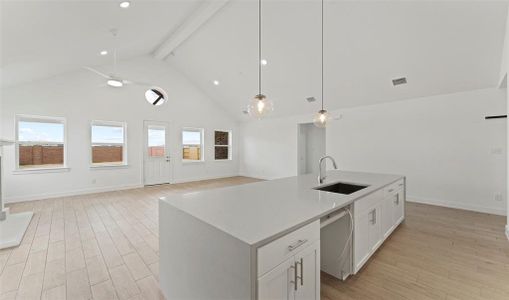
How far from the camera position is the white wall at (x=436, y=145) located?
3877mm

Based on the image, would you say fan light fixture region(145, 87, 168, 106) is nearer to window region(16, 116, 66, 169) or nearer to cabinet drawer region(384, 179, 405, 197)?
window region(16, 116, 66, 169)

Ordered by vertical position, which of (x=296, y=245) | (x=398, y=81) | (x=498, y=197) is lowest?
(x=498, y=197)

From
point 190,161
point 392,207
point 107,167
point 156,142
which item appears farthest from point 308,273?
point 190,161

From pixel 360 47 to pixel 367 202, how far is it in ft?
10.6

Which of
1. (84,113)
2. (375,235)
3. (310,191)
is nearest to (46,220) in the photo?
(84,113)

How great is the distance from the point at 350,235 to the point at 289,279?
0.92 m

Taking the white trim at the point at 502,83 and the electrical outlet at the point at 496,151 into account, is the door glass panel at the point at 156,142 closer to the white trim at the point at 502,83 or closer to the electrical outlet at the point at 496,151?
the white trim at the point at 502,83

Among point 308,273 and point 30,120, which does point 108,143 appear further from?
point 308,273

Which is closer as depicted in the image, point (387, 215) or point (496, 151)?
point (387, 215)

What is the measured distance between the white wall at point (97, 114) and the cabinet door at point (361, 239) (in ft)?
20.4

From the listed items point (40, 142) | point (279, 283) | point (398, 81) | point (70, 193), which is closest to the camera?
point (279, 283)

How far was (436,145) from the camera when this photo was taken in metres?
4.43

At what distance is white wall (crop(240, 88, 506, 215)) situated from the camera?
388 centimetres

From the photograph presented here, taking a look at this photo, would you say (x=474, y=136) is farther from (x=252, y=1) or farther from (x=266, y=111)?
(x=252, y=1)
